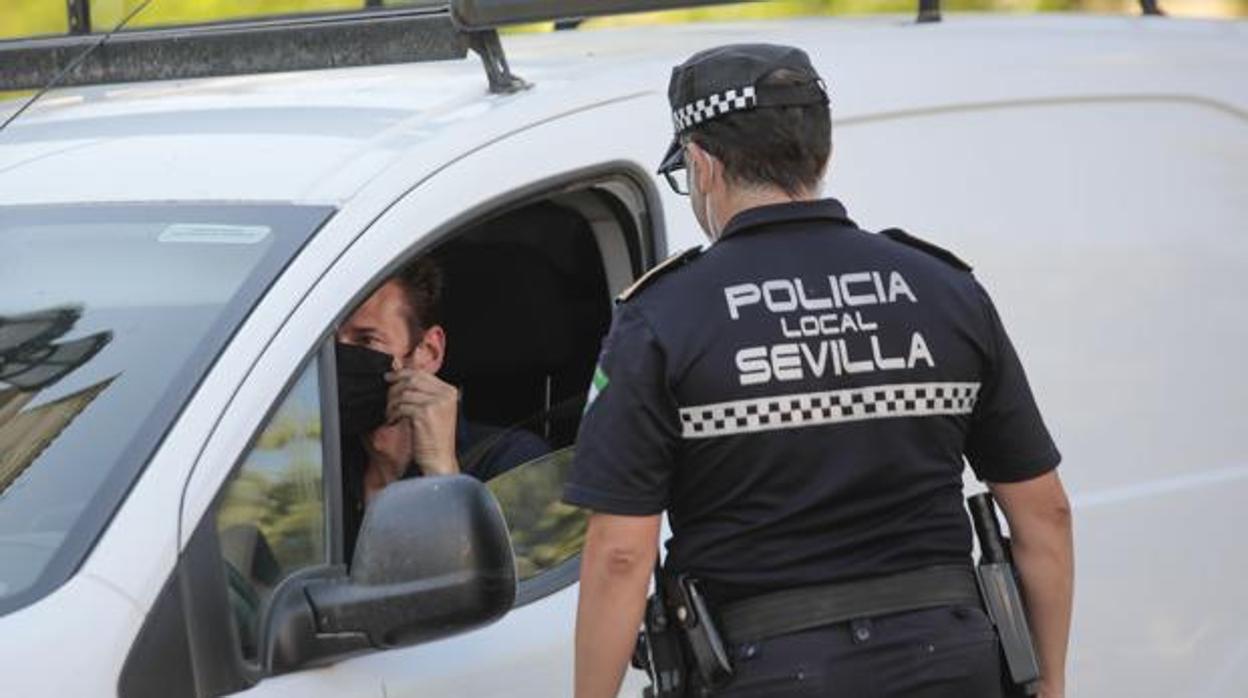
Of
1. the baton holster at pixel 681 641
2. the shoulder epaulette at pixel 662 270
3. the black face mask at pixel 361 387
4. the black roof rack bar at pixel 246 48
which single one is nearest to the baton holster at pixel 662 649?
the baton holster at pixel 681 641

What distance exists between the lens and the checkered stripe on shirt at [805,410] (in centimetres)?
331

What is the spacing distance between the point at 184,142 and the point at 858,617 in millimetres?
1220

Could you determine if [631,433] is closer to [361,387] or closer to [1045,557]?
[1045,557]

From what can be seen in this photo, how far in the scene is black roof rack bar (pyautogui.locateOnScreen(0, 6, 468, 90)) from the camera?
403 centimetres

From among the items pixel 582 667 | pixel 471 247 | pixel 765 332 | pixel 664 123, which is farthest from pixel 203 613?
pixel 471 247

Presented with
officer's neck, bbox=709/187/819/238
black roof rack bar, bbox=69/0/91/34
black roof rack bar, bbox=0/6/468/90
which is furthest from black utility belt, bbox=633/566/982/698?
black roof rack bar, bbox=69/0/91/34

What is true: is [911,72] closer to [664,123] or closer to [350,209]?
[664,123]

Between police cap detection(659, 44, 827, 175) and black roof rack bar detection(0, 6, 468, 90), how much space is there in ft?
2.06

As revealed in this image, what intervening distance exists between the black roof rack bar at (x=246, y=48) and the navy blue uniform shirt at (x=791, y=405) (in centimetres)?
79

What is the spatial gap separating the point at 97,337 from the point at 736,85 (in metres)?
0.90

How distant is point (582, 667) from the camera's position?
3.36 meters

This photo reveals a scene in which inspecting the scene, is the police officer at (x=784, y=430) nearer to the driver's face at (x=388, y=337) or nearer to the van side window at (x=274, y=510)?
the van side window at (x=274, y=510)

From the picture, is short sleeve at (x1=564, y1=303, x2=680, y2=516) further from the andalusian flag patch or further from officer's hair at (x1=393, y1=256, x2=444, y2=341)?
officer's hair at (x1=393, y1=256, x2=444, y2=341)

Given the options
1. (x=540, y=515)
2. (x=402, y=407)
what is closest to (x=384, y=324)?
(x=402, y=407)
